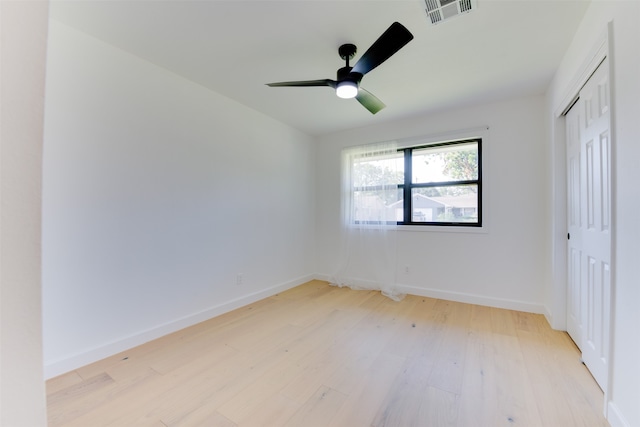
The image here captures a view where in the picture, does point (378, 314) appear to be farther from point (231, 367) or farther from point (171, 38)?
point (171, 38)

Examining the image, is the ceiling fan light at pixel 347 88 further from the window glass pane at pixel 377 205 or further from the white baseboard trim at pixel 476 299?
the white baseboard trim at pixel 476 299

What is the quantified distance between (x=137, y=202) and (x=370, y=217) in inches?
110

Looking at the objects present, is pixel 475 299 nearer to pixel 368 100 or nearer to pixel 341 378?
pixel 341 378

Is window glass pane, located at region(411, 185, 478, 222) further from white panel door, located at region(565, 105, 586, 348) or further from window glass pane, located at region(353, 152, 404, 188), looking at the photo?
white panel door, located at region(565, 105, 586, 348)

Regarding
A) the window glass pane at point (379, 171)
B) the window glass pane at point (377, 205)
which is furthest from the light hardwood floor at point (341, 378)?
the window glass pane at point (379, 171)

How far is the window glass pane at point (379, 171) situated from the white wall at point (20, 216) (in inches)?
138

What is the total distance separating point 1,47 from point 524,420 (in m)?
2.36

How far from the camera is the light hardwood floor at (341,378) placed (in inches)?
55.7

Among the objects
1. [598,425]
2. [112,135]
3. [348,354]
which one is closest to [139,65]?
[112,135]

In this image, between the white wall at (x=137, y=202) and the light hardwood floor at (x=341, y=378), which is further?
the white wall at (x=137, y=202)

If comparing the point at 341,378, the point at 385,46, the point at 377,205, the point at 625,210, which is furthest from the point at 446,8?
the point at 341,378

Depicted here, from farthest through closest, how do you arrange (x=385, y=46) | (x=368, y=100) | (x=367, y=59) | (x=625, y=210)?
(x=368, y=100) → (x=367, y=59) → (x=385, y=46) → (x=625, y=210)

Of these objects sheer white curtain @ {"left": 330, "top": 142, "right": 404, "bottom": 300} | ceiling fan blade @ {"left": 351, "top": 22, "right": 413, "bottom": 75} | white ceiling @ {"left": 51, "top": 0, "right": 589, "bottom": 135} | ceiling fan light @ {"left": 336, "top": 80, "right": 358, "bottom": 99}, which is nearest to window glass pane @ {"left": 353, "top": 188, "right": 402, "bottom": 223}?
sheer white curtain @ {"left": 330, "top": 142, "right": 404, "bottom": 300}

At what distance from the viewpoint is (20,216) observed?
47 centimetres
